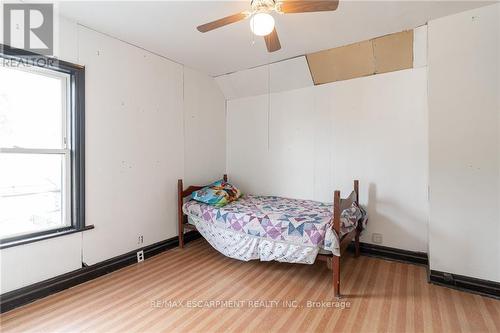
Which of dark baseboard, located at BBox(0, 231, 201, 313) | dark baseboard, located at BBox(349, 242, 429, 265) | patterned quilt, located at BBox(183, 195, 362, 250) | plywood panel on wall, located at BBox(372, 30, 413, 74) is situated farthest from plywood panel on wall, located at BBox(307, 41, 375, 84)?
dark baseboard, located at BBox(0, 231, 201, 313)

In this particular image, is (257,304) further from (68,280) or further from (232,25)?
(232,25)

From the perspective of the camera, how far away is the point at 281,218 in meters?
2.52

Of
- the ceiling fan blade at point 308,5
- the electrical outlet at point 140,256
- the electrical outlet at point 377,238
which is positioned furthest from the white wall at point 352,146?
the electrical outlet at point 140,256

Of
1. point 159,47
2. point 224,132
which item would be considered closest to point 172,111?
point 159,47

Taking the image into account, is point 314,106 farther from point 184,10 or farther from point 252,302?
point 252,302

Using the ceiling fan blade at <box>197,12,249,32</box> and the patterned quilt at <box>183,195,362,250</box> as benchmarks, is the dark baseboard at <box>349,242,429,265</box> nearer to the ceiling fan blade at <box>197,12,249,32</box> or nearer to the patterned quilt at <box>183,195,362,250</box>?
the patterned quilt at <box>183,195,362,250</box>

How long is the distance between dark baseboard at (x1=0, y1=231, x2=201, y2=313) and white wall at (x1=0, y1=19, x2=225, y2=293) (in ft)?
0.17

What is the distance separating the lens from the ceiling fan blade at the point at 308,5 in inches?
64.5

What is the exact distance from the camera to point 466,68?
2229mm

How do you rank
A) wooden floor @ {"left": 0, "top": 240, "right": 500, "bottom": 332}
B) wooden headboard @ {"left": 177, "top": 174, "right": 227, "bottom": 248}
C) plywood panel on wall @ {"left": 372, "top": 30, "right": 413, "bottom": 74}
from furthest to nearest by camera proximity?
wooden headboard @ {"left": 177, "top": 174, "right": 227, "bottom": 248} < plywood panel on wall @ {"left": 372, "top": 30, "right": 413, "bottom": 74} < wooden floor @ {"left": 0, "top": 240, "right": 500, "bottom": 332}

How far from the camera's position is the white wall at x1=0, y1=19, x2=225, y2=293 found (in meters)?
2.25

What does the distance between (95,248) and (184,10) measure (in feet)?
8.04

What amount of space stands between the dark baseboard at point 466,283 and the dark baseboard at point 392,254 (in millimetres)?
357

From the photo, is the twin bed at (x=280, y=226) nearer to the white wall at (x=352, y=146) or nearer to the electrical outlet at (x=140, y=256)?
the white wall at (x=352, y=146)
